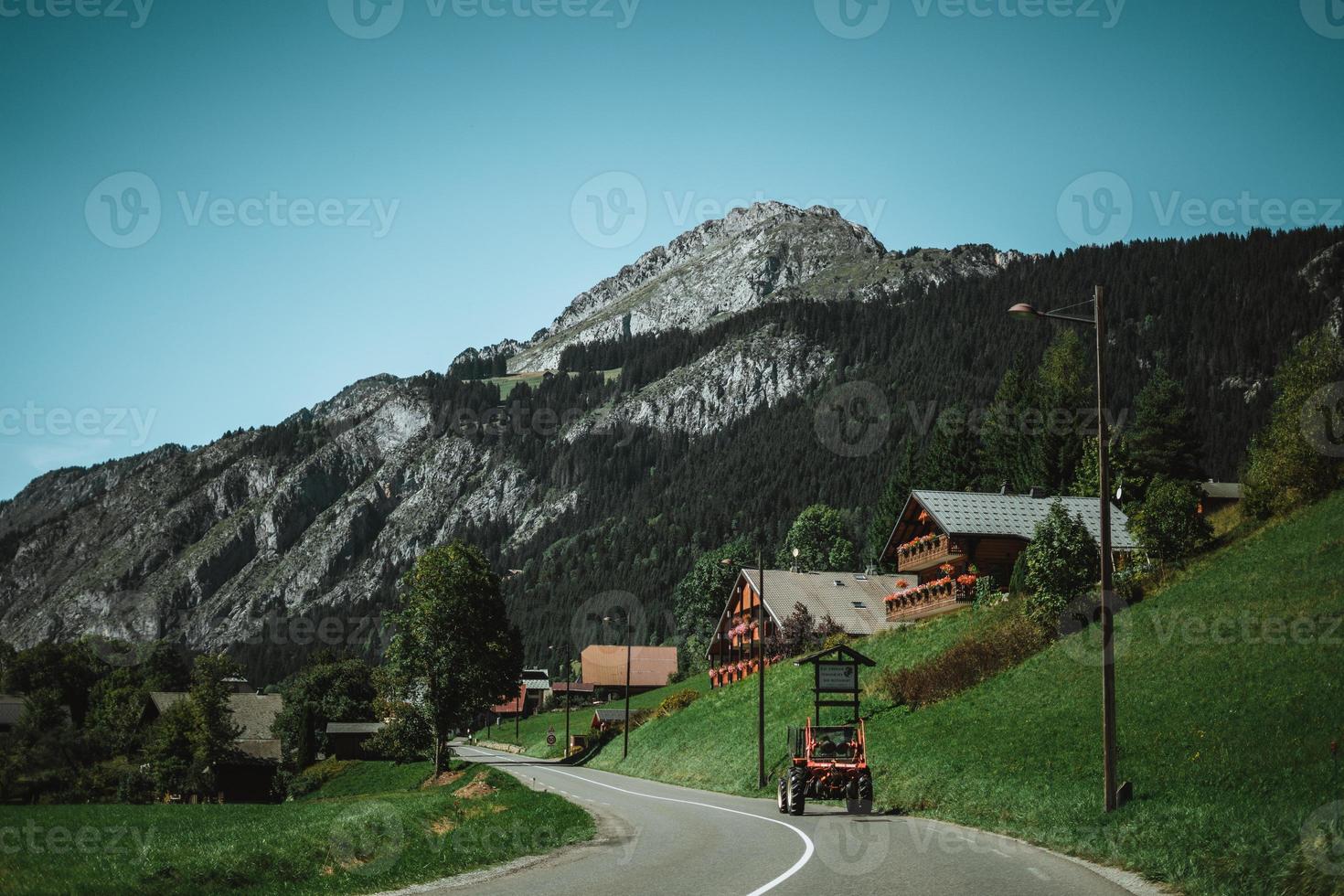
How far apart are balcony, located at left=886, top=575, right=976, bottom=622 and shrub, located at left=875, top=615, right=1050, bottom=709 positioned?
1066cm

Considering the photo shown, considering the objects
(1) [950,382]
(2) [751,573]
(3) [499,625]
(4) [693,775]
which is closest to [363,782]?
(3) [499,625]

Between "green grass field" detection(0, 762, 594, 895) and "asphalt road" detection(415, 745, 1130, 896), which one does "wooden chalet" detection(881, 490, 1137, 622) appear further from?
"green grass field" detection(0, 762, 594, 895)

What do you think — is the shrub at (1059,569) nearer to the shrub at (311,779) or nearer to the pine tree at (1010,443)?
the pine tree at (1010,443)

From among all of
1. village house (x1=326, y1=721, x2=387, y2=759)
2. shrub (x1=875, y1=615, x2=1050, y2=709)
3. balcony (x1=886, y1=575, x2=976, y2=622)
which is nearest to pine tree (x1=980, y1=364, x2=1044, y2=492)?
balcony (x1=886, y1=575, x2=976, y2=622)

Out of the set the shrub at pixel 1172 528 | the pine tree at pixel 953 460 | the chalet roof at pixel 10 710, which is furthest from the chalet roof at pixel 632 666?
the shrub at pixel 1172 528

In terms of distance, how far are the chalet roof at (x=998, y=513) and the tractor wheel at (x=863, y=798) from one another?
96.3 ft

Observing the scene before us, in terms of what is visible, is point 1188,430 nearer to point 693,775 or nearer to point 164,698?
point 693,775

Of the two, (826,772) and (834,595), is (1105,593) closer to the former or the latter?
(826,772)

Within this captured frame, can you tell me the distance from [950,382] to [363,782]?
125 m

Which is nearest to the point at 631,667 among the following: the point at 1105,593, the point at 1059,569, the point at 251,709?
the point at 251,709

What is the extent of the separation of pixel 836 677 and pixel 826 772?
5.97 meters

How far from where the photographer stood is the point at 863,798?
2402 centimetres

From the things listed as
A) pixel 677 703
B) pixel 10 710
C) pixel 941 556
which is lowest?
pixel 10 710

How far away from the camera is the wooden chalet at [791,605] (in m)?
66.8
